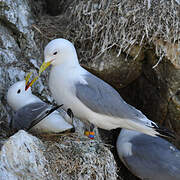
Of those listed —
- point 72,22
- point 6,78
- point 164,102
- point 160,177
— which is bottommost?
point 160,177

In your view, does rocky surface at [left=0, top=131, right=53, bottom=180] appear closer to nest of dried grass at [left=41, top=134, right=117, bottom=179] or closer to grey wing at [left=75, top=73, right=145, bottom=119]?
nest of dried grass at [left=41, top=134, right=117, bottom=179]

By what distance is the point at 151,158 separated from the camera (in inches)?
125

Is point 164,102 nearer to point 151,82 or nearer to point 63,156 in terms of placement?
point 151,82

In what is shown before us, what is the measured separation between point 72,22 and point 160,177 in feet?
6.13

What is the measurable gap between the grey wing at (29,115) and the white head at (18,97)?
77mm

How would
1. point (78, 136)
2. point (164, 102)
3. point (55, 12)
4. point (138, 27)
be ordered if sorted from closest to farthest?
point (78, 136), point (138, 27), point (164, 102), point (55, 12)

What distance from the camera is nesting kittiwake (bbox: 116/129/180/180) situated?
3.10 metres

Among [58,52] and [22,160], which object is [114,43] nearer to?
[58,52]

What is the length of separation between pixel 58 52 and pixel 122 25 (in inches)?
37.2

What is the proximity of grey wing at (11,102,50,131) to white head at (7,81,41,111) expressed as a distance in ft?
0.25

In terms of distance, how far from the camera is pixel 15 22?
351 cm

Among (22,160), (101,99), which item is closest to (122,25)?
(101,99)

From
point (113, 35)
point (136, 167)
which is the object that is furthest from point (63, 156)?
point (113, 35)

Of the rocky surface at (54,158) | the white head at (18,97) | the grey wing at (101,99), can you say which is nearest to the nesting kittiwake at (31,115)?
the white head at (18,97)
